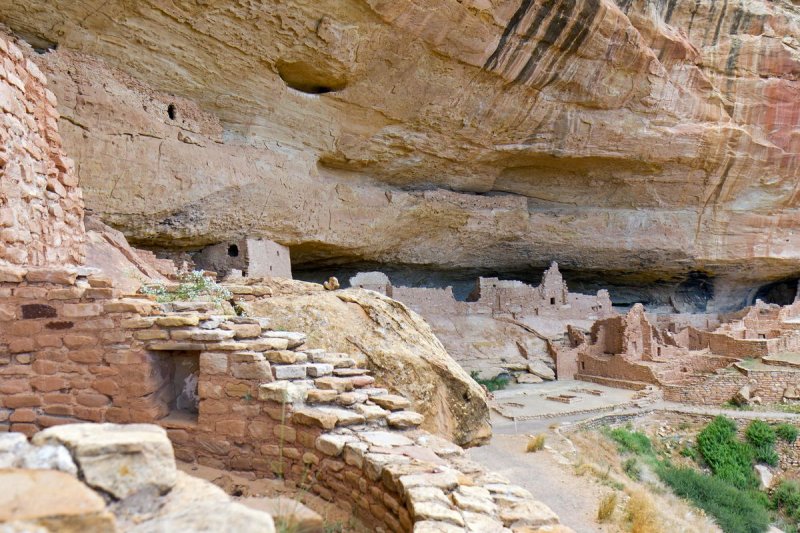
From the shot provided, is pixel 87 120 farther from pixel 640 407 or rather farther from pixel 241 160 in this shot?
pixel 640 407

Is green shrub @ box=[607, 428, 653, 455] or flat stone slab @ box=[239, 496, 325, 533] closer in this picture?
flat stone slab @ box=[239, 496, 325, 533]

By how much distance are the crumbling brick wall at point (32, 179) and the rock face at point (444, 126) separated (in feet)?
14.2

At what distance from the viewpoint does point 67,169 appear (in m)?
5.05

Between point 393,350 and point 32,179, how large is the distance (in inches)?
131

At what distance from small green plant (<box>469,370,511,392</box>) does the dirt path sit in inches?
181

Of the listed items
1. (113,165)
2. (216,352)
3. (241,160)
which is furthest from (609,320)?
(216,352)

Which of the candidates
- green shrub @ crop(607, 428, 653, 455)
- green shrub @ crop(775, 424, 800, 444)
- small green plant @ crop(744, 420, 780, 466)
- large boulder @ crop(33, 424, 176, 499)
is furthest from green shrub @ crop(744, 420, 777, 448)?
large boulder @ crop(33, 424, 176, 499)

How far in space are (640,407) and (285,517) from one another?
13.5 metres

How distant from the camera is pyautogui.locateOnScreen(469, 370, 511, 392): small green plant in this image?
15.2m

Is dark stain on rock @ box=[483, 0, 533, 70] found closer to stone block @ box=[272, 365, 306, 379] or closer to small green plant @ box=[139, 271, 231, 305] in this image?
small green plant @ box=[139, 271, 231, 305]

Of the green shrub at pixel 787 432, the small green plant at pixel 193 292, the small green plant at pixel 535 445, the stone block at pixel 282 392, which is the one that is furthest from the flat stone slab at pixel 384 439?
the green shrub at pixel 787 432

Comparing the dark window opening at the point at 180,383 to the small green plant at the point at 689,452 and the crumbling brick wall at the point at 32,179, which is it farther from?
the small green plant at the point at 689,452

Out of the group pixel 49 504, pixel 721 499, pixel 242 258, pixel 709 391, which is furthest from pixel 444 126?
pixel 49 504

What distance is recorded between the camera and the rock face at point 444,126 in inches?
367
